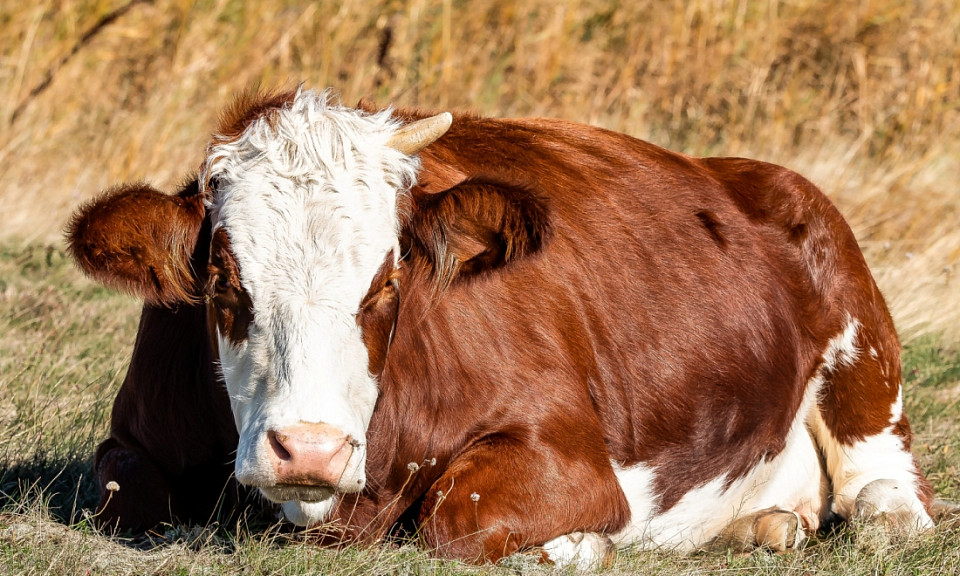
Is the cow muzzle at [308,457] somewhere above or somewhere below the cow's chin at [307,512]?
A: above

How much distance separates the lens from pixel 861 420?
5.90 metres

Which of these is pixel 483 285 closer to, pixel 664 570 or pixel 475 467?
pixel 475 467

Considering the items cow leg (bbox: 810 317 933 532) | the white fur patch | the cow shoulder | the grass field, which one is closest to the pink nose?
the cow shoulder

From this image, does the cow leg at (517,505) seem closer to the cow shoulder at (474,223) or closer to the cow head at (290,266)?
the cow head at (290,266)

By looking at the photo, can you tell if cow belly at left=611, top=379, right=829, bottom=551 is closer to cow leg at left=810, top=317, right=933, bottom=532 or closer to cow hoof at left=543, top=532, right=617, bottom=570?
cow leg at left=810, top=317, right=933, bottom=532

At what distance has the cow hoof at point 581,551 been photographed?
4395 mm

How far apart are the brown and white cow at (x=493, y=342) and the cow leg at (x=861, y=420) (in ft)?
0.04

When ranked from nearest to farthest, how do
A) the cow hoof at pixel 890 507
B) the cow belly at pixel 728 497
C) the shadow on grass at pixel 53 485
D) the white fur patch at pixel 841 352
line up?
the shadow on grass at pixel 53 485, the cow belly at pixel 728 497, the cow hoof at pixel 890 507, the white fur patch at pixel 841 352

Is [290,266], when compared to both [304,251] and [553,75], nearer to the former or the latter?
[304,251]

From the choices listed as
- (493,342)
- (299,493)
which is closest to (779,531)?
(493,342)

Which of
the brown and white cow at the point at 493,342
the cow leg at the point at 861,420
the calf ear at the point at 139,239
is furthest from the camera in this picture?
the cow leg at the point at 861,420

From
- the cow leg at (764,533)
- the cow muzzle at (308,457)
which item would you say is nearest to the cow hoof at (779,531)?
the cow leg at (764,533)

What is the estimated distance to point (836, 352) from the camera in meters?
5.96

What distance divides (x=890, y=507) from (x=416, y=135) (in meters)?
2.74
